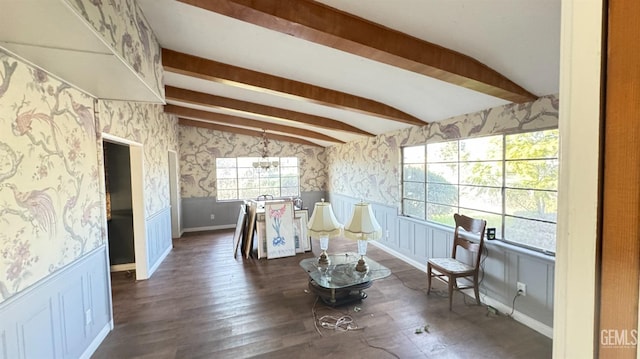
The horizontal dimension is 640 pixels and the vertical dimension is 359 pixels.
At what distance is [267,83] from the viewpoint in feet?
10.2

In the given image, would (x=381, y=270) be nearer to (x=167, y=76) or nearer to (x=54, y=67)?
(x=54, y=67)

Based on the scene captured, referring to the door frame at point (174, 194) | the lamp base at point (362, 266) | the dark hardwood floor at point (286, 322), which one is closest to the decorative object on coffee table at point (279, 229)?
the dark hardwood floor at point (286, 322)

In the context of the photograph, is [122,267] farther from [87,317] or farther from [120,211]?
[87,317]

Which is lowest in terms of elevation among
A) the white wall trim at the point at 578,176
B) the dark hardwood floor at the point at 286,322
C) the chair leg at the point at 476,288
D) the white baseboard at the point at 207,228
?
the dark hardwood floor at the point at 286,322

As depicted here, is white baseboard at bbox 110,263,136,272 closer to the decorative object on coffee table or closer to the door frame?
the door frame

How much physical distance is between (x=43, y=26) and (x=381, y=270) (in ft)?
10.7

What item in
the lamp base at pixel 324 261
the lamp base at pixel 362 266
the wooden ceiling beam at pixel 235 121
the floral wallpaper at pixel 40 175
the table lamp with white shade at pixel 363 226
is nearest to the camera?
the floral wallpaper at pixel 40 175

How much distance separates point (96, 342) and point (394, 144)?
15.1 ft

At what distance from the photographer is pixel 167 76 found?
11.3 feet

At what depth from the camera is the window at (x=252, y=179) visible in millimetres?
7184

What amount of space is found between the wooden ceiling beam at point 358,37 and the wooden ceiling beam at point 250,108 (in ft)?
8.96

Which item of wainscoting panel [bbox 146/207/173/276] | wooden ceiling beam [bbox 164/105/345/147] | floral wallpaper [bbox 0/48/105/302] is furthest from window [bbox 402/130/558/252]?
wainscoting panel [bbox 146/207/173/276]

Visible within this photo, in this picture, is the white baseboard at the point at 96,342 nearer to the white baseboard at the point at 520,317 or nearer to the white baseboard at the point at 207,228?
the white baseboard at the point at 520,317

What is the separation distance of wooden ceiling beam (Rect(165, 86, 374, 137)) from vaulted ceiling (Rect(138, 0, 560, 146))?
24cm
